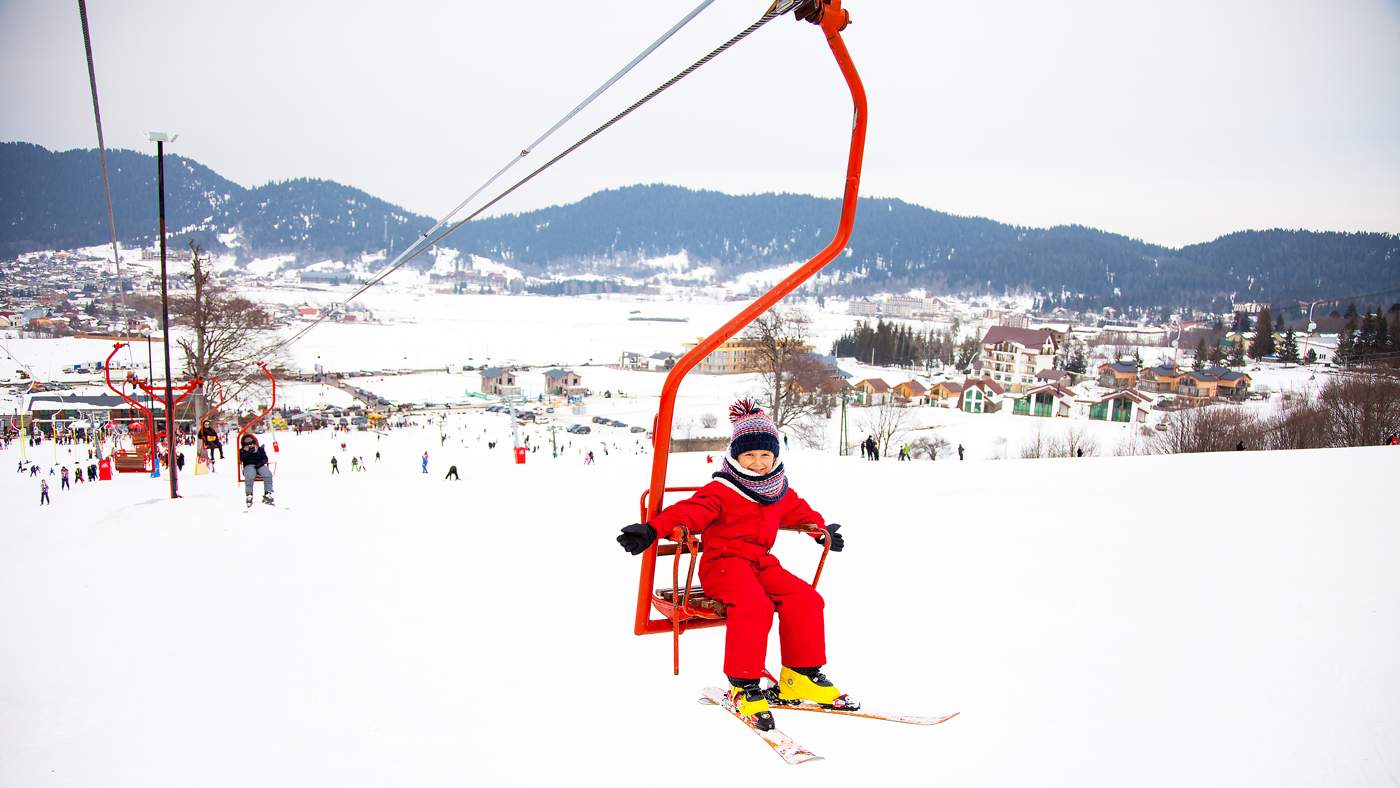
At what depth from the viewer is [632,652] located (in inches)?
173

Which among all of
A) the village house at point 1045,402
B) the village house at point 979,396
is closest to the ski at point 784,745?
the village house at point 1045,402

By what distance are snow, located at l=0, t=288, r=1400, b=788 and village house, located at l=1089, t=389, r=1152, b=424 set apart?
123ft

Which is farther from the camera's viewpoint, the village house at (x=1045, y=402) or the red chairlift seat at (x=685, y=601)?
the village house at (x=1045, y=402)

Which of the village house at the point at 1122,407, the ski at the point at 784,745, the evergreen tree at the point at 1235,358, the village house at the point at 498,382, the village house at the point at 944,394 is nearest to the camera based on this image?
the ski at the point at 784,745

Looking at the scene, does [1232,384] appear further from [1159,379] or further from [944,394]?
[944,394]

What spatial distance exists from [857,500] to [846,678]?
21.2 ft

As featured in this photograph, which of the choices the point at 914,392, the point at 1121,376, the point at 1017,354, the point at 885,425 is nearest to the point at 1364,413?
the point at 885,425

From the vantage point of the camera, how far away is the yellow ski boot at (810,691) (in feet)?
11.3

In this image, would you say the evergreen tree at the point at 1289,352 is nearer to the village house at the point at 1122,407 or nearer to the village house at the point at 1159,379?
the village house at the point at 1159,379

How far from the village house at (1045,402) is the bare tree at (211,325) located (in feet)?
144

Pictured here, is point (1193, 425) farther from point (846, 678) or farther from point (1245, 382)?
point (846, 678)

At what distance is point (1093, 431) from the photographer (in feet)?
117

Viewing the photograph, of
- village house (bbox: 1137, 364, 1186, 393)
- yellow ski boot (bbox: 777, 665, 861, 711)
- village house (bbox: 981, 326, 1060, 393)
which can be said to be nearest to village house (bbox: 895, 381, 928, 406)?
village house (bbox: 981, 326, 1060, 393)

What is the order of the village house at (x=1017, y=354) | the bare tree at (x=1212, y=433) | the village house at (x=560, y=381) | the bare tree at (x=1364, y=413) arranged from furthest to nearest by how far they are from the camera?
the village house at (x=1017, y=354) → the village house at (x=560, y=381) → the bare tree at (x=1212, y=433) → the bare tree at (x=1364, y=413)
